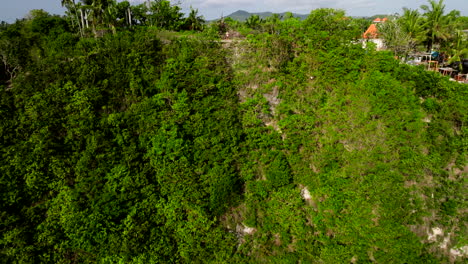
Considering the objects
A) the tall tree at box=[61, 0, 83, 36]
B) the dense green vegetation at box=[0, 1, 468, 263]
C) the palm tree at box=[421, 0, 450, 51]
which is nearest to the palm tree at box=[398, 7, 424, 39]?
the palm tree at box=[421, 0, 450, 51]

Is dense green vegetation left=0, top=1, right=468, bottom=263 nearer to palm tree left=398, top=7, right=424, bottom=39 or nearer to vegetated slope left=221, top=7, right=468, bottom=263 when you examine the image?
vegetated slope left=221, top=7, right=468, bottom=263

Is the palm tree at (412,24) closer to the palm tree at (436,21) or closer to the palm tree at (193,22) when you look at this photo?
the palm tree at (436,21)

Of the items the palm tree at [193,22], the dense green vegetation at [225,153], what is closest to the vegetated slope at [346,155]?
the dense green vegetation at [225,153]

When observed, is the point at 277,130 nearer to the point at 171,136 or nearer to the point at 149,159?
the point at 171,136

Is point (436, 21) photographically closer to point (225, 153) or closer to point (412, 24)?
point (412, 24)

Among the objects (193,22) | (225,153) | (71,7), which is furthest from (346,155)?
(71,7)

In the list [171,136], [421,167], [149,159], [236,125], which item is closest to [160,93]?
[171,136]

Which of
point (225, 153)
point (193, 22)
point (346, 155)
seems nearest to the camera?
point (346, 155)

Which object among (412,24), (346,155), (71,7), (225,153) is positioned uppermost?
(71,7)

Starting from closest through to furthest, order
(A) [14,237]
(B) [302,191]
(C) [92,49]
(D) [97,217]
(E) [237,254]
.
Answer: (A) [14,237] → (D) [97,217] → (E) [237,254] → (B) [302,191] → (C) [92,49]
